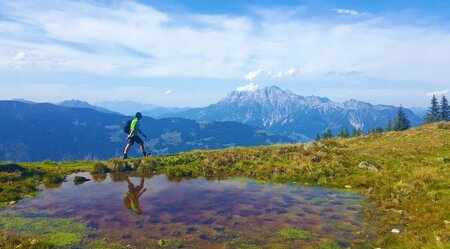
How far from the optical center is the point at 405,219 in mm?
14555

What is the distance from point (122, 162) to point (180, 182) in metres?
6.43

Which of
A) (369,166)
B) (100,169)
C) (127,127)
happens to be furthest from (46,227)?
(369,166)

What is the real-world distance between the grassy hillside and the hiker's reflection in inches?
155

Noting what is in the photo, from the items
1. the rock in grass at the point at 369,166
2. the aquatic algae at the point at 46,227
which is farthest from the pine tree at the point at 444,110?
the aquatic algae at the point at 46,227

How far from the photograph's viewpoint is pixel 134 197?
18734 millimetres

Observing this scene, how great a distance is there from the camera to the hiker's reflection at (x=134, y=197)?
1664 centimetres

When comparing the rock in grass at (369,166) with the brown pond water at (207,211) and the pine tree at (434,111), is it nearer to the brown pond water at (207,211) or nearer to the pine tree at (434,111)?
the brown pond water at (207,211)

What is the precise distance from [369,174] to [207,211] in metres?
12.2

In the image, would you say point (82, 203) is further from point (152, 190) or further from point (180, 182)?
point (180, 182)

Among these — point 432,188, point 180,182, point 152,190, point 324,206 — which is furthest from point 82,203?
point 432,188

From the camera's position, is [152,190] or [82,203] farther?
[152,190]

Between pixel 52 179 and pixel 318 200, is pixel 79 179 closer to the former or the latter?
pixel 52 179

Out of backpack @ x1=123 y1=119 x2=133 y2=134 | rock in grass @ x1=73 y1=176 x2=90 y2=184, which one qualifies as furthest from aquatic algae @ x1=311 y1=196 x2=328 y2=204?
backpack @ x1=123 y1=119 x2=133 y2=134

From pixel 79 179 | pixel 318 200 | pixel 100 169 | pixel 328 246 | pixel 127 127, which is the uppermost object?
pixel 127 127
